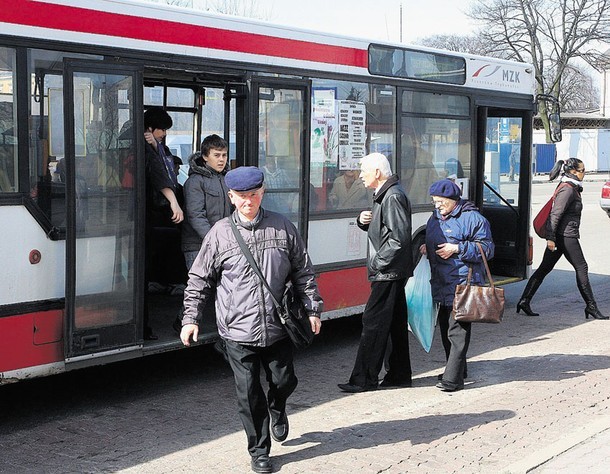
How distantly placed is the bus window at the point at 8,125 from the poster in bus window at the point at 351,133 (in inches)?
129

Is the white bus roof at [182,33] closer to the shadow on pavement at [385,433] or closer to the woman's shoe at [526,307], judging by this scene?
the shadow on pavement at [385,433]

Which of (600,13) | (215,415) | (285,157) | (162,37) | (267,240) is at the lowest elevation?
(215,415)

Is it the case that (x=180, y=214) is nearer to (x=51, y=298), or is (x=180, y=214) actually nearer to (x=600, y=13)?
(x=51, y=298)

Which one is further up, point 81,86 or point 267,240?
point 81,86

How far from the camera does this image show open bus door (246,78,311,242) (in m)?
7.47

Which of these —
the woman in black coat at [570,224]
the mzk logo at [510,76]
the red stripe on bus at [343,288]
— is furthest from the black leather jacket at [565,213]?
the red stripe on bus at [343,288]

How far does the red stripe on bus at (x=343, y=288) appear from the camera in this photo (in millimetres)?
8141

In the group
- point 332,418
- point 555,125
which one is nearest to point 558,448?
point 332,418

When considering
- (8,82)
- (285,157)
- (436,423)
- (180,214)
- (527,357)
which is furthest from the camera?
(527,357)

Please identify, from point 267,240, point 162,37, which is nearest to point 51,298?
point 267,240

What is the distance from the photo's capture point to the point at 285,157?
7734 mm

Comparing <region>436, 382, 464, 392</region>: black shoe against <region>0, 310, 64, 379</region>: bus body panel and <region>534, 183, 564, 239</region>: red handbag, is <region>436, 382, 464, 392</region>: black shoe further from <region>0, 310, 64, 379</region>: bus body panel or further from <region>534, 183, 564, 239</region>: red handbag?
<region>534, 183, 564, 239</region>: red handbag

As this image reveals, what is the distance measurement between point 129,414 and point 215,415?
1.98 feet

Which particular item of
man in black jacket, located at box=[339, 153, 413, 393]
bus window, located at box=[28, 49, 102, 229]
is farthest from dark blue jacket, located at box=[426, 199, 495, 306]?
bus window, located at box=[28, 49, 102, 229]
